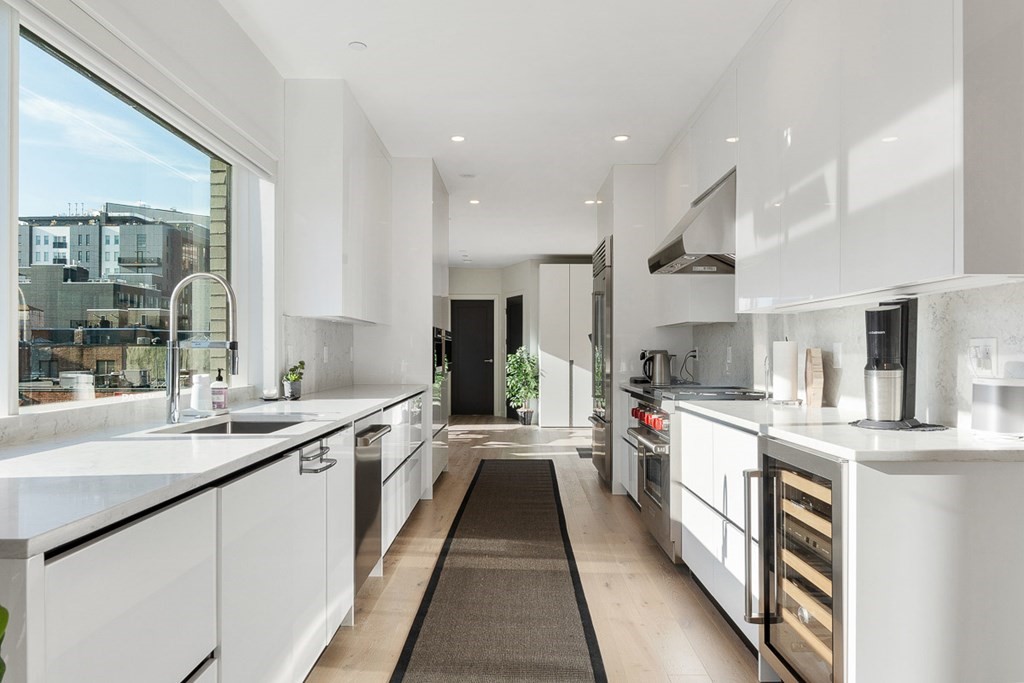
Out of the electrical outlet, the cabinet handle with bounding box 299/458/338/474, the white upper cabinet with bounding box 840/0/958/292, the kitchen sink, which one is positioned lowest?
→ the cabinet handle with bounding box 299/458/338/474

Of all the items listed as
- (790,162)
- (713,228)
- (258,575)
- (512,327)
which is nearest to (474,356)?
(512,327)

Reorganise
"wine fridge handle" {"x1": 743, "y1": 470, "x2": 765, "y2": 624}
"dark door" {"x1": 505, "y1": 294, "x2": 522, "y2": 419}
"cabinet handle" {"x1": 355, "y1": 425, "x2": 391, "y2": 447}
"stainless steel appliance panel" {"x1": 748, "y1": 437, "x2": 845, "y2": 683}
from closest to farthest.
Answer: "stainless steel appliance panel" {"x1": 748, "y1": 437, "x2": 845, "y2": 683}
"wine fridge handle" {"x1": 743, "y1": 470, "x2": 765, "y2": 624}
"cabinet handle" {"x1": 355, "y1": 425, "x2": 391, "y2": 447}
"dark door" {"x1": 505, "y1": 294, "x2": 522, "y2": 419}

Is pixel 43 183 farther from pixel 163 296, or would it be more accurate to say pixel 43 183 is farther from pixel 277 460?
pixel 277 460

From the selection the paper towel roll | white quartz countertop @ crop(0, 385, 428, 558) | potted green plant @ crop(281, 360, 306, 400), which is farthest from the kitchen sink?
the paper towel roll

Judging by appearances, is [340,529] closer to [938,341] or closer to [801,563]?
[801,563]

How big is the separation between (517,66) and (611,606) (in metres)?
2.54

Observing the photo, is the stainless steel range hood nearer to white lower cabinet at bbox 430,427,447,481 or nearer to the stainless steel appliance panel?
the stainless steel appliance panel

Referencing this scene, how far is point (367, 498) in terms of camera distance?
2.67m

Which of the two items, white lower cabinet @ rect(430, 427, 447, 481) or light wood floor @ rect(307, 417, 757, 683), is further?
white lower cabinet @ rect(430, 427, 447, 481)

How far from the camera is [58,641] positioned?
87 cm

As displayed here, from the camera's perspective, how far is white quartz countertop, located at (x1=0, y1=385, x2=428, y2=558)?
892mm

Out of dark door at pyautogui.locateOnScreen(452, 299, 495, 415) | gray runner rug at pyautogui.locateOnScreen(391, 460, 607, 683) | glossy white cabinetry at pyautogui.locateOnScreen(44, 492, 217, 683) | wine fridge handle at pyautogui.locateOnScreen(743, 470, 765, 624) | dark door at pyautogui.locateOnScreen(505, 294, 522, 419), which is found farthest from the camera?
dark door at pyautogui.locateOnScreen(452, 299, 495, 415)

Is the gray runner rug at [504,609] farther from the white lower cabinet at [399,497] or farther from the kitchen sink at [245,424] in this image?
the kitchen sink at [245,424]

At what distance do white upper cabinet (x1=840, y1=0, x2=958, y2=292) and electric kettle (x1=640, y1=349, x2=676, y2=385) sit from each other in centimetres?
245
